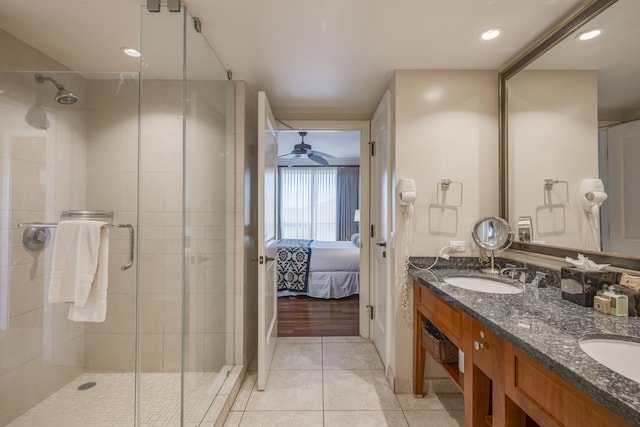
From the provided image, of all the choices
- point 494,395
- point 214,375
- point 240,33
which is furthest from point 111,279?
point 494,395

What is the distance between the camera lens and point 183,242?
150 cm

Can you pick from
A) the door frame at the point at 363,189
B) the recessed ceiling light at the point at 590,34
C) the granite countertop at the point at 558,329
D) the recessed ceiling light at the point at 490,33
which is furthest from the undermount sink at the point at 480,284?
the recessed ceiling light at the point at 490,33

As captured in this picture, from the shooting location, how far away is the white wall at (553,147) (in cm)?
137

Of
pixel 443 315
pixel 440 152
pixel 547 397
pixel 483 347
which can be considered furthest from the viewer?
pixel 440 152

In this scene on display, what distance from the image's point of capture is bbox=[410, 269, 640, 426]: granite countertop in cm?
62

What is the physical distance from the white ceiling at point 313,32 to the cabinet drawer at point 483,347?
4.91 feet

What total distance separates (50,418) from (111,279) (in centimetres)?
81

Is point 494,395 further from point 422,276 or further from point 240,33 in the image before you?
point 240,33

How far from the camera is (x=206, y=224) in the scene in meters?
1.71

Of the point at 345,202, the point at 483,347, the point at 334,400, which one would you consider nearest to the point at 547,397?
the point at 483,347

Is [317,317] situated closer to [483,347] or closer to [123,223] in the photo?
[123,223]

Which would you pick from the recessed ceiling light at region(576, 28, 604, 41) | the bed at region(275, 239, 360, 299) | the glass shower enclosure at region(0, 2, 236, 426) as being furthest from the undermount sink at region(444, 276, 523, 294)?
the bed at region(275, 239, 360, 299)

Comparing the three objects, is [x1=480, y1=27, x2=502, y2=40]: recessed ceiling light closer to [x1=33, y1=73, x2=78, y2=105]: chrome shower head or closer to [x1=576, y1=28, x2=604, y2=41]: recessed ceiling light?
[x1=576, y1=28, x2=604, y2=41]: recessed ceiling light

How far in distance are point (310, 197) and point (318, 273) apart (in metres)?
3.02
